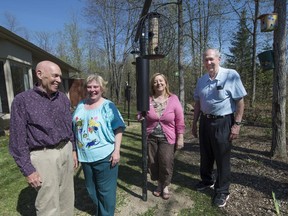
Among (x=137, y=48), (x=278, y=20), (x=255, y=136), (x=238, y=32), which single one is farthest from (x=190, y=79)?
(x=137, y=48)

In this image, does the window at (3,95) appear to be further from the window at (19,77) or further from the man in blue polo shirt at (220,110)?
the man in blue polo shirt at (220,110)

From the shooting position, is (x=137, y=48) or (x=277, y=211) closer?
(x=277, y=211)

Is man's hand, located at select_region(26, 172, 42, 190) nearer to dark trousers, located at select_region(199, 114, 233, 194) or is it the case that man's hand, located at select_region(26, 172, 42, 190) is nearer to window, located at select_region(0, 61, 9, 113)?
dark trousers, located at select_region(199, 114, 233, 194)

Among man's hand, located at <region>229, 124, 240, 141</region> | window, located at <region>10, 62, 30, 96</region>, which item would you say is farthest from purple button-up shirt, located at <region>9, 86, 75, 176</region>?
window, located at <region>10, 62, 30, 96</region>

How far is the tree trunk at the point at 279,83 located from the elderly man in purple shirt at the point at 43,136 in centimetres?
371

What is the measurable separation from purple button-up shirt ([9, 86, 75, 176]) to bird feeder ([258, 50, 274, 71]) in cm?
369

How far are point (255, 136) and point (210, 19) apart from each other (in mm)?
14307

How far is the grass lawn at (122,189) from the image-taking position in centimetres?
294

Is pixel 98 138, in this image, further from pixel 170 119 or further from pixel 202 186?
pixel 202 186

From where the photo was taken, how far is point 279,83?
4199mm

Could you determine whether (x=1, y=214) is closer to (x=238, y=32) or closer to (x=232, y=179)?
(x=232, y=179)

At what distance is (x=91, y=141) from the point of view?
7.79 ft

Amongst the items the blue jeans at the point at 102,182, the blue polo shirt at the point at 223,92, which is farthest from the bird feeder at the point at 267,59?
the blue jeans at the point at 102,182

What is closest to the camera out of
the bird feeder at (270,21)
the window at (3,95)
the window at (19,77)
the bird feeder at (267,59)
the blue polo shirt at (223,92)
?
the blue polo shirt at (223,92)
